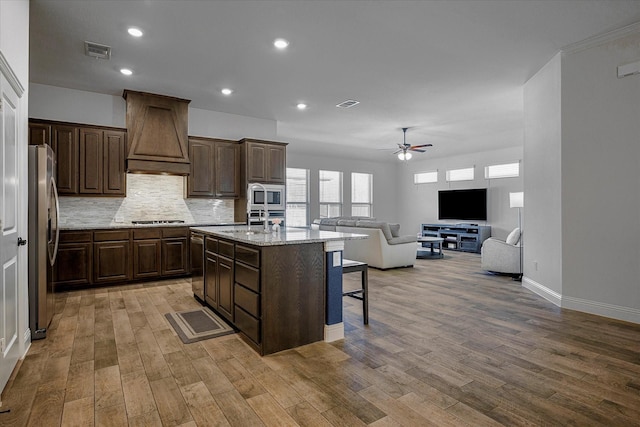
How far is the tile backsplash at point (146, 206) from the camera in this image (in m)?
5.31

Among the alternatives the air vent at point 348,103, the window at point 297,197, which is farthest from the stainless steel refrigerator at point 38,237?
the window at point 297,197

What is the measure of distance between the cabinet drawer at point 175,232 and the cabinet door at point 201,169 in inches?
24.0

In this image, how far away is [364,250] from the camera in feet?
22.0

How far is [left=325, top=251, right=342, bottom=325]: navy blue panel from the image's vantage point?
120 inches

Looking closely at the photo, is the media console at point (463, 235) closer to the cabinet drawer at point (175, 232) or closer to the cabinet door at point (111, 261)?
the cabinet drawer at point (175, 232)

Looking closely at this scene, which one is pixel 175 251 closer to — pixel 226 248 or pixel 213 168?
pixel 213 168

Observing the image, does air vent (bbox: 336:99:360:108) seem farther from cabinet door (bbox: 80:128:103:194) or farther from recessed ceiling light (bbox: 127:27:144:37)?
cabinet door (bbox: 80:128:103:194)

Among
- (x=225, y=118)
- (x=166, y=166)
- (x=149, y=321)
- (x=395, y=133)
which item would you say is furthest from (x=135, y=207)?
(x=395, y=133)

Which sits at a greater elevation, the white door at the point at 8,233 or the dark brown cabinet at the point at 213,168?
the dark brown cabinet at the point at 213,168

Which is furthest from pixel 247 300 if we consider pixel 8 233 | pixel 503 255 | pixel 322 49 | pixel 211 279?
pixel 503 255

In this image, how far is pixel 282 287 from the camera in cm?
281

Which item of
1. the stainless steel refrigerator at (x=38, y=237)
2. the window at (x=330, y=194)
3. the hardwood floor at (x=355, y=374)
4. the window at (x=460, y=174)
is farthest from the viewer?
the window at (x=330, y=194)

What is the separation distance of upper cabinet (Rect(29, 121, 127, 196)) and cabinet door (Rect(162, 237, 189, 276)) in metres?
1.02

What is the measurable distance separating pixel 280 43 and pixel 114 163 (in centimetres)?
320
